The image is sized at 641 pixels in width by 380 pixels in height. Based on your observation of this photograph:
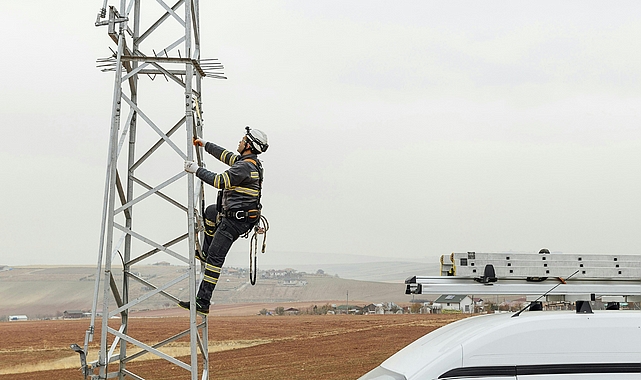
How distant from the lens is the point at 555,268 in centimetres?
492

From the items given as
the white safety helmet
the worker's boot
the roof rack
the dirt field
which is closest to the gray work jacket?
the white safety helmet

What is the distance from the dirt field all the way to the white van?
14960 millimetres

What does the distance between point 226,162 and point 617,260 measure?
16.0 feet

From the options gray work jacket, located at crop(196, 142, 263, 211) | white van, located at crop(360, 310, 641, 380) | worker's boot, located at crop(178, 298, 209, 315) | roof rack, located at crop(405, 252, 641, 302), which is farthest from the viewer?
worker's boot, located at crop(178, 298, 209, 315)

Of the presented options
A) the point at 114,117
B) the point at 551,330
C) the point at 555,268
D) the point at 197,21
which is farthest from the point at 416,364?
the point at 197,21

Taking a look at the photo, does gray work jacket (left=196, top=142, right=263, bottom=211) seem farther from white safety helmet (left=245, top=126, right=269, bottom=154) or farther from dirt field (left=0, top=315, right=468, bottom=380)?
dirt field (left=0, top=315, right=468, bottom=380)

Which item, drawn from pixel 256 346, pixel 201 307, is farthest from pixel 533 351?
Result: pixel 256 346

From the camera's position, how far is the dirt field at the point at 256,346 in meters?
20.8

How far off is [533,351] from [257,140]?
5005mm

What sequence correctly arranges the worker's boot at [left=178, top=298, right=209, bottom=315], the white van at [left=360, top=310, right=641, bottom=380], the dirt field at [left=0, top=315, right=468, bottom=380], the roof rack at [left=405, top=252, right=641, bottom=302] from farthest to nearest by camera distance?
the dirt field at [left=0, top=315, right=468, bottom=380] < the worker's boot at [left=178, top=298, right=209, bottom=315] < the roof rack at [left=405, top=252, right=641, bottom=302] < the white van at [left=360, top=310, right=641, bottom=380]

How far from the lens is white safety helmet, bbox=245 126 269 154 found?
8.21 m

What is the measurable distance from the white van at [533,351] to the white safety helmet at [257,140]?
447 cm

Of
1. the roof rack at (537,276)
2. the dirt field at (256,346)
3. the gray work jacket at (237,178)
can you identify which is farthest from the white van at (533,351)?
→ the dirt field at (256,346)

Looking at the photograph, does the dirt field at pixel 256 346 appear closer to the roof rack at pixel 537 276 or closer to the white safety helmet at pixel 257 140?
the white safety helmet at pixel 257 140
